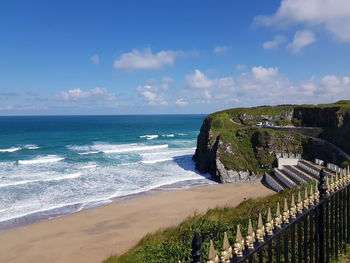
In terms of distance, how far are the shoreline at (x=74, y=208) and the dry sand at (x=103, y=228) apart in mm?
985

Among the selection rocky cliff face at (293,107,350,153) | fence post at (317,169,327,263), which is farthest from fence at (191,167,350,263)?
rocky cliff face at (293,107,350,153)

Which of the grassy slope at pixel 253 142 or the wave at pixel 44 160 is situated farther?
the wave at pixel 44 160

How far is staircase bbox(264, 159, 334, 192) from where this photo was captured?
25.5 meters

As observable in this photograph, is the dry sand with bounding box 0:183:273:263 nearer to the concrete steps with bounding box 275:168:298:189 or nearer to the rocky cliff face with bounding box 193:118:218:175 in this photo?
the concrete steps with bounding box 275:168:298:189

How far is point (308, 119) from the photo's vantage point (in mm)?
48375

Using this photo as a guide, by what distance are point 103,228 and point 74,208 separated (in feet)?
18.3

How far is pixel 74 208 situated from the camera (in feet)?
80.8

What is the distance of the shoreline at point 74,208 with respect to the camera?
2140 centimetres

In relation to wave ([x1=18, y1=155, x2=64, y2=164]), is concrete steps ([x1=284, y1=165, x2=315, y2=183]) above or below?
above

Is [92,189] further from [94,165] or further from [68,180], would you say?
[94,165]

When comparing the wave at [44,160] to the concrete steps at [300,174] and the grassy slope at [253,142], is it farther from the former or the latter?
the concrete steps at [300,174]

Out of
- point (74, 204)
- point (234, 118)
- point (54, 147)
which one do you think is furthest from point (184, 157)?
point (54, 147)

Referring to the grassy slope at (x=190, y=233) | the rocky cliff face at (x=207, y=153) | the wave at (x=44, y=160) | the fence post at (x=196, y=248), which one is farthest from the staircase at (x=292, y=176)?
the wave at (x=44, y=160)

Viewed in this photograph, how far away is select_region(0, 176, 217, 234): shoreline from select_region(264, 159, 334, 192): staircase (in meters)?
6.77
